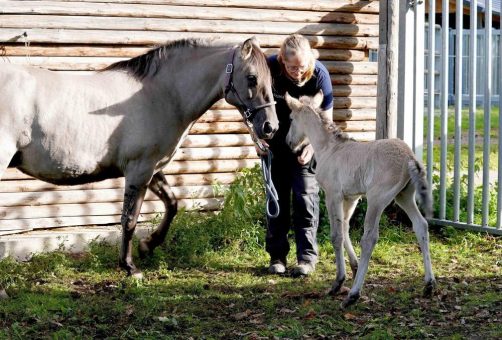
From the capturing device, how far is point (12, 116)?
22.3 feet

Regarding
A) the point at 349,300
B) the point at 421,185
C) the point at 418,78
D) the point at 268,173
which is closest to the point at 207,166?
the point at 268,173

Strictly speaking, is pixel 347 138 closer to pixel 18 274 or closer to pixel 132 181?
pixel 132 181

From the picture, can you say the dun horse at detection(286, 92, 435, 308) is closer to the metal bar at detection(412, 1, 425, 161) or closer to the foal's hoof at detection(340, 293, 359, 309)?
the foal's hoof at detection(340, 293, 359, 309)

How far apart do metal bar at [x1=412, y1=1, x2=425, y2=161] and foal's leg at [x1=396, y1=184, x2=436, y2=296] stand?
262 cm

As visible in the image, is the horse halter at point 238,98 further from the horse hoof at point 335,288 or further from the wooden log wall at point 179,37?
the wooden log wall at point 179,37

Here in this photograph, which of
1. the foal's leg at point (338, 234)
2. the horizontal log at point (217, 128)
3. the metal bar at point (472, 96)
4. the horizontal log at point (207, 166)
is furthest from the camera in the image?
the horizontal log at point (217, 128)

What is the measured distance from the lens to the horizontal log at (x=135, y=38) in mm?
7984

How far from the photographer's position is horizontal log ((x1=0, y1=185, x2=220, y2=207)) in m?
8.19

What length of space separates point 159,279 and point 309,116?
Result: 76.2 inches

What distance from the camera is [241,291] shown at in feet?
23.5

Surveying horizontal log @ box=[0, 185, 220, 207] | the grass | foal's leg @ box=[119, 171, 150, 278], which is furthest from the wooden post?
foal's leg @ box=[119, 171, 150, 278]

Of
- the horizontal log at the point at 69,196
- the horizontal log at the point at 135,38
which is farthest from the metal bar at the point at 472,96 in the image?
the horizontal log at the point at 69,196

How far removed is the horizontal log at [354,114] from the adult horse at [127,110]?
8.83 ft

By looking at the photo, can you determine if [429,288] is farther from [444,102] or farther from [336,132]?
[444,102]
